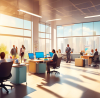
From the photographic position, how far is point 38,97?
342cm

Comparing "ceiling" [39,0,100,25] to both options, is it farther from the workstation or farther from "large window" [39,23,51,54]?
"large window" [39,23,51,54]

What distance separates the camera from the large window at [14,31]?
9070mm

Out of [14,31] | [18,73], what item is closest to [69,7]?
[14,31]

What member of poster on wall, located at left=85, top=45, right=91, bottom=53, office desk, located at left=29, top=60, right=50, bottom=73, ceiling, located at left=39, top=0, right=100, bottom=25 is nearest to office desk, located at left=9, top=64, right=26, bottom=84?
office desk, located at left=29, top=60, right=50, bottom=73

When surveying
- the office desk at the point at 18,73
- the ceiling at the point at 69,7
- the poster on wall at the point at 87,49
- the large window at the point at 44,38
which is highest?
the ceiling at the point at 69,7

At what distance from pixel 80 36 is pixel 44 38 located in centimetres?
455

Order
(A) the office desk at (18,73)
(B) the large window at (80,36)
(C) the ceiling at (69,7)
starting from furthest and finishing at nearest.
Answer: (B) the large window at (80,36)
(C) the ceiling at (69,7)
(A) the office desk at (18,73)

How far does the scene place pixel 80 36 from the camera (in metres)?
14.1

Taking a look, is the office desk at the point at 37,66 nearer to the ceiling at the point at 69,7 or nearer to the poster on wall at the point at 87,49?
the ceiling at the point at 69,7

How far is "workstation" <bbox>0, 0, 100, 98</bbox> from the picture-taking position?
4047 mm

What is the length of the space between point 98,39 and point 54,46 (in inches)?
214

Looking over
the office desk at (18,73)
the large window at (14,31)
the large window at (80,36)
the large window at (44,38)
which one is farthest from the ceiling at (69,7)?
the large window at (44,38)

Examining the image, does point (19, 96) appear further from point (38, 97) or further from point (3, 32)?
point (3, 32)

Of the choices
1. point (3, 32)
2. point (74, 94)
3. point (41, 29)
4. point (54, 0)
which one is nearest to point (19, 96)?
point (74, 94)
